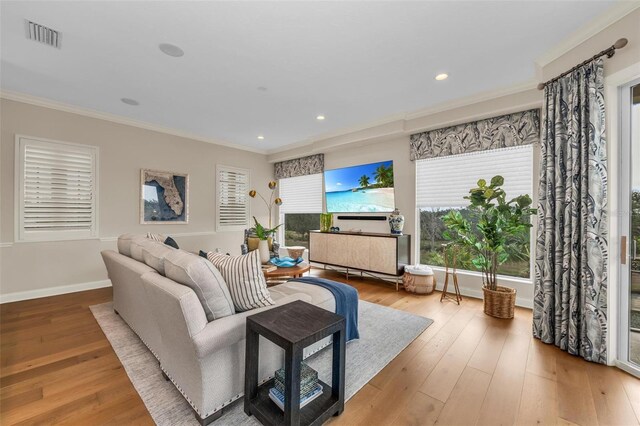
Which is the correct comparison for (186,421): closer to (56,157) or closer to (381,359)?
(381,359)

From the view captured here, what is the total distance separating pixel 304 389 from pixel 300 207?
490 centimetres

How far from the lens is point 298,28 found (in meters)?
2.21

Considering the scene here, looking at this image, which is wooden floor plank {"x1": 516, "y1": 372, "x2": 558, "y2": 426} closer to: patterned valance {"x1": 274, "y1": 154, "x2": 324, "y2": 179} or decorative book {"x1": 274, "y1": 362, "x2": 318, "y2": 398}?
decorative book {"x1": 274, "y1": 362, "x2": 318, "y2": 398}

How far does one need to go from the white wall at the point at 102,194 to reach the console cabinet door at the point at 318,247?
76.1 inches

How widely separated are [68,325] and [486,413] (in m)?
3.93

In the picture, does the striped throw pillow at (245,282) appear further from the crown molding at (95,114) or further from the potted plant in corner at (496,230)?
the crown molding at (95,114)

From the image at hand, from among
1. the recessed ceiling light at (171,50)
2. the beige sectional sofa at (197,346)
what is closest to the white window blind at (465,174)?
the beige sectional sofa at (197,346)

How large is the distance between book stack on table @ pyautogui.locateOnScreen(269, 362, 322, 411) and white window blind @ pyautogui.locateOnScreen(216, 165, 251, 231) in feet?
15.0

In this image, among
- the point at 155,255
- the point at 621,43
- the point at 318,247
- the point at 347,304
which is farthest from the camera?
the point at 318,247

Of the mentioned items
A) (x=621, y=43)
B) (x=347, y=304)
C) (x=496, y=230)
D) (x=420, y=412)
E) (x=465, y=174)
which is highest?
(x=621, y=43)

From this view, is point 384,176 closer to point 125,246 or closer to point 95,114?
point 125,246

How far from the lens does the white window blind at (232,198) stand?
564 centimetres

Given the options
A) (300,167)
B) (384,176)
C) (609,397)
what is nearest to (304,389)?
(609,397)

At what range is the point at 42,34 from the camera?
7.54 feet
